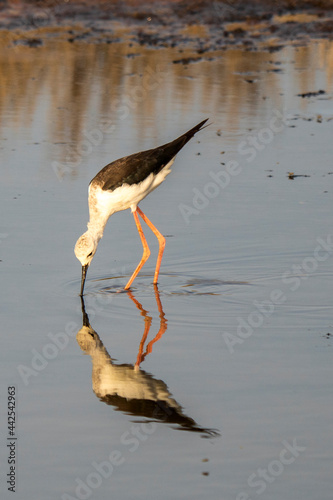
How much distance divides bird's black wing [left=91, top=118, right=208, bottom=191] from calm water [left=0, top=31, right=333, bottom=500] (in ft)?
2.25

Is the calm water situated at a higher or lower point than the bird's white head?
lower

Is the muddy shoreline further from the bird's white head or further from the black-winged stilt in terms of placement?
the bird's white head

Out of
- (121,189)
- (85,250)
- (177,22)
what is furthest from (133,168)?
(177,22)

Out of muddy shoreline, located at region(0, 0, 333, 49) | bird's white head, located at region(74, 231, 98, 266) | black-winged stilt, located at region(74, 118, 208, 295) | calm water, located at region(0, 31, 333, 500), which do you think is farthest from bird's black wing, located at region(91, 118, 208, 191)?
muddy shoreline, located at region(0, 0, 333, 49)

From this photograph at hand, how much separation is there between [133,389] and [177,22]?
1960cm

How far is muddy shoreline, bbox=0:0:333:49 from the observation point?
2170cm

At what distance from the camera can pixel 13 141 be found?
12.4 meters

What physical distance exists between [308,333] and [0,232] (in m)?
3.37

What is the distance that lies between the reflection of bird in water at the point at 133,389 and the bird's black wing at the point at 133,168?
1.78 m

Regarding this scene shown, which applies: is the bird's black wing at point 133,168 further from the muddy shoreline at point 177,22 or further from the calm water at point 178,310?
the muddy shoreline at point 177,22

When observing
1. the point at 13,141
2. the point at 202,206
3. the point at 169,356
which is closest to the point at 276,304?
the point at 169,356

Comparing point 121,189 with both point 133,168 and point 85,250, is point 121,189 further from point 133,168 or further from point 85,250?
point 85,250

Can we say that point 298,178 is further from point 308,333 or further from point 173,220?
point 308,333

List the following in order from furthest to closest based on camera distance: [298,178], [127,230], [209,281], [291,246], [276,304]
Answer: [298,178] → [127,230] → [291,246] → [209,281] → [276,304]
